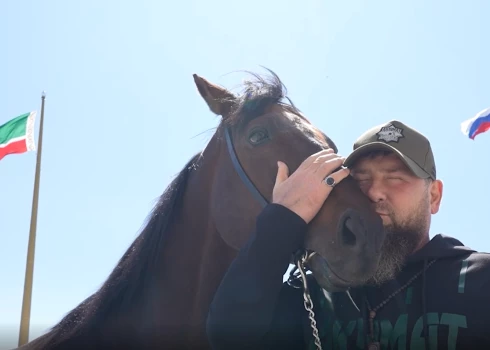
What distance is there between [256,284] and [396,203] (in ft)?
2.91

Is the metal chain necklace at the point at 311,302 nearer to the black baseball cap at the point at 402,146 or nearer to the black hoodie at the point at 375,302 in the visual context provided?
the black hoodie at the point at 375,302

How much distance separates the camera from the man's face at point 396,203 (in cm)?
237

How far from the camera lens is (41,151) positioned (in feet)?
34.1

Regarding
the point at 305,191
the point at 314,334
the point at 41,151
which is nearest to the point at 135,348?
the point at 314,334

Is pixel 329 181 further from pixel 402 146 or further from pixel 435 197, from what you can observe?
pixel 435 197

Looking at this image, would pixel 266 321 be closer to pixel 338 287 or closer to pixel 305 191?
pixel 338 287

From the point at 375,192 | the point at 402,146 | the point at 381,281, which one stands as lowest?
the point at 381,281

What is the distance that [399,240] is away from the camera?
240 centimetres

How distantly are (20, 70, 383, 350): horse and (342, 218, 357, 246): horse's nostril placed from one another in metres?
0.60

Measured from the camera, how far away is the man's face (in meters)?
2.37

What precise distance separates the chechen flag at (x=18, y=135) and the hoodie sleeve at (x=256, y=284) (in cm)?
1009

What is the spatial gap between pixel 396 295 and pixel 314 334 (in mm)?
432

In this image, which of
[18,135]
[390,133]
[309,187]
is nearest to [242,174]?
[309,187]

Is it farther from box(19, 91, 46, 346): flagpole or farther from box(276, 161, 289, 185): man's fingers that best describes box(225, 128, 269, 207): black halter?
box(19, 91, 46, 346): flagpole
